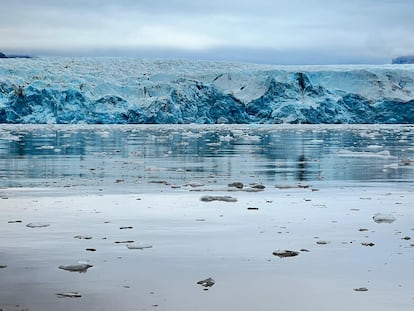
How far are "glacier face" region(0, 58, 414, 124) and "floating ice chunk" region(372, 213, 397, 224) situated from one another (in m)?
45.3

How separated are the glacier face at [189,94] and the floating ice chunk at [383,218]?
45316 millimetres

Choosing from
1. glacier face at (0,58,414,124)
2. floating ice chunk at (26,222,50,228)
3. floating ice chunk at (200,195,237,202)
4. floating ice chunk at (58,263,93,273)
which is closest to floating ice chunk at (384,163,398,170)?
floating ice chunk at (200,195,237,202)

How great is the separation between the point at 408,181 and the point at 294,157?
669 cm

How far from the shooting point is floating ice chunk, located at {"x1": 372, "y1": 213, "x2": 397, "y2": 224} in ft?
23.9

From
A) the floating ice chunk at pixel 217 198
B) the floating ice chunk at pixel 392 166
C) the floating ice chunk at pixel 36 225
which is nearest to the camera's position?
the floating ice chunk at pixel 36 225

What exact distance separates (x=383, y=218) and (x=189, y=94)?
48.3m

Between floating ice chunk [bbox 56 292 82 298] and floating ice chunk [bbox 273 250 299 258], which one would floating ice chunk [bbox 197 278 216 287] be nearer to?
floating ice chunk [bbox 56 292 82 298]

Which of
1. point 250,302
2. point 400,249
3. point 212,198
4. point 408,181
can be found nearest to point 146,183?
point 212,198

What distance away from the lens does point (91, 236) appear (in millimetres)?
6281

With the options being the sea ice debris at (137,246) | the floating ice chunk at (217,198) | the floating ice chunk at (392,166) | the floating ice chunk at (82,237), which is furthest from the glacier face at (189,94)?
the sea ice debris at (137,246)

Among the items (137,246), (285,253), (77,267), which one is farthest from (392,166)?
(77,267)

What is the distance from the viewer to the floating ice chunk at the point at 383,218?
7.27 meters

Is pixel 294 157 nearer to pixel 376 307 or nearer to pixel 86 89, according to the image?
pixel 376 307

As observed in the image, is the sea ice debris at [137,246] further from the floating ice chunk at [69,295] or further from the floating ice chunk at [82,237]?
the floating ice chunk at [69,295]
